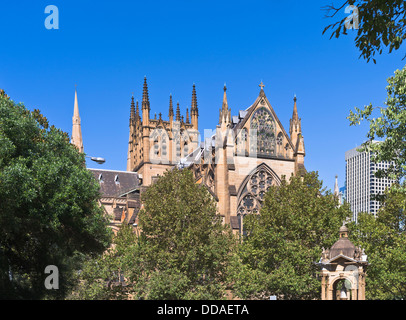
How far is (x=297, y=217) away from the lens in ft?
174

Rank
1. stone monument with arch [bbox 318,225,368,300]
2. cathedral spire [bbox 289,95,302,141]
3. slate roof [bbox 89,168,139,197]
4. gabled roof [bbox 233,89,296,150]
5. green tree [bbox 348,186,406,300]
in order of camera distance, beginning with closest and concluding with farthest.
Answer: stone monument with arch [bbox 318,225,368,300] → green tree [bbox 348,186,406,300] → gabled roof [bbox 233,89,296,150] → cathedral spire [bbox 289,95,302,141] → slate roof [bbox 89,168,139,197]

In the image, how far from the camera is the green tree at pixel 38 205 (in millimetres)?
A: 29328

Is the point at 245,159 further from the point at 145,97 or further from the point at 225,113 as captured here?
the point at 145,97

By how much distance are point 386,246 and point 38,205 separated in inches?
1323

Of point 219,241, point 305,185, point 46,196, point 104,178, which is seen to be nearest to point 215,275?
point 219,241

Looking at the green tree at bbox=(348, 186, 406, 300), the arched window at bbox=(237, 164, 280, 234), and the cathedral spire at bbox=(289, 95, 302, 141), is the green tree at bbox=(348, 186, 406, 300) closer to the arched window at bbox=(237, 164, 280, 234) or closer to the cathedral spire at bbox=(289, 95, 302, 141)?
the arched window at bbox=(237, 164, 280, 234)

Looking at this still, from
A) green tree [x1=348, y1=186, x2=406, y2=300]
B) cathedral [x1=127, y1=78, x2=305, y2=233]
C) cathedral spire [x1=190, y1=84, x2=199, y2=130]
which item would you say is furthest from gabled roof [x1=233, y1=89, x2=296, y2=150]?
cathedral spire [x1=190, y1=84, x2=199, y2=130]

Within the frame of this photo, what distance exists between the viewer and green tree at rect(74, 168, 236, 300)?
50.2m

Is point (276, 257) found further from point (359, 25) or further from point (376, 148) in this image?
point (359, 25)

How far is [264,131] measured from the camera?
78.4m

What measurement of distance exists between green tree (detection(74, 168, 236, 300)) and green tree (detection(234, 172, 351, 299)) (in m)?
2.13

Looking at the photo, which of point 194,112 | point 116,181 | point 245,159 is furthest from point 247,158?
point 194,112

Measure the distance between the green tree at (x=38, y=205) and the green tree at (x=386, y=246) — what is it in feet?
81.2

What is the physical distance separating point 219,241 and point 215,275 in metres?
2.83
